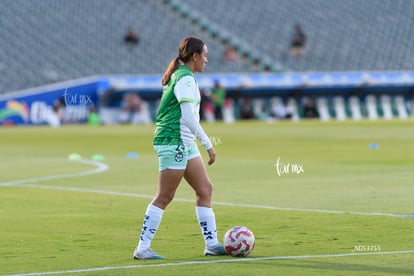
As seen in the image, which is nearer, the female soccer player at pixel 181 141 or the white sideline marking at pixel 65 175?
the female soccer player at pixel 181 141

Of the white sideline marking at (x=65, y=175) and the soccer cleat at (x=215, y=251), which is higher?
the white sideline marking at (x=65, y=175)

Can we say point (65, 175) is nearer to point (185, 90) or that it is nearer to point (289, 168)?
point (289, 168)

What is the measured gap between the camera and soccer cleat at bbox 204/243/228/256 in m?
9.95

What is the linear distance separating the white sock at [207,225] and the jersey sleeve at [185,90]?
3.46ft

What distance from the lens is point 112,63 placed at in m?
58.2

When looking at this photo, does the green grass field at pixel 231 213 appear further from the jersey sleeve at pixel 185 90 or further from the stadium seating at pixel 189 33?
the stadium seating at pixel 189 33

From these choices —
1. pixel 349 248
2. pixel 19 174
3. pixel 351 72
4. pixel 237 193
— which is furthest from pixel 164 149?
pixel 351 72

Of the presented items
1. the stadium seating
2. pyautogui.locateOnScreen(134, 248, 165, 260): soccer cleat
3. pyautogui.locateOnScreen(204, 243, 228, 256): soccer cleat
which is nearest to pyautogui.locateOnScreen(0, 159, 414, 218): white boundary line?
pyautogui.locateOnScreen(204, 243, 228, 256): soccer cleat

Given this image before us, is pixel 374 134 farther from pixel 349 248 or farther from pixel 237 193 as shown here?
pixel 349 248

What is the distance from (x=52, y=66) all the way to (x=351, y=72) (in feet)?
59.2

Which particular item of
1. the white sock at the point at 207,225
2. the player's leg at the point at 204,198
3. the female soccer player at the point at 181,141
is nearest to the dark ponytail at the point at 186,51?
the female soccer player at the point at 181,141

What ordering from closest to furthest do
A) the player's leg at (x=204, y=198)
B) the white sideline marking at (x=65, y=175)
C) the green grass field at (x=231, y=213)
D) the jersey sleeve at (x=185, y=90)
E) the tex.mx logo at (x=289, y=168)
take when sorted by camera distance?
the green grass field at (x=231, y=213) < the jersey sleeve at (x=185, y=90) < the player's leg at (x=204, y=198) < the white sideline marking at (x=65, y=175) < the tex.mx logo at (x=289, y=168)

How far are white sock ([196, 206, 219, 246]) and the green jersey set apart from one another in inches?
25.9

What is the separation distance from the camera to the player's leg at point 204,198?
9.90 metres
